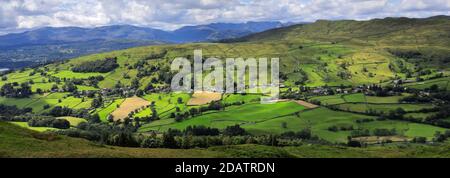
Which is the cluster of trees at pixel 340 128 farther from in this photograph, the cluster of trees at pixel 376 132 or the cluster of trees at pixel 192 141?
the cluster of trees at pixel 192 141

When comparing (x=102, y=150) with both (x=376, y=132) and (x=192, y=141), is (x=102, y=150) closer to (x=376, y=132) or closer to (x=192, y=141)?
(x=192, y=141)

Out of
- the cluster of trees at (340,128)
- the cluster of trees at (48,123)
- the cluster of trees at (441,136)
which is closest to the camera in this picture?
the cluster of trees at (441,136)

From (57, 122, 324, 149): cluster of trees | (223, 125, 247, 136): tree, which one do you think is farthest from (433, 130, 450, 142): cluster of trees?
(223, 125, 247, 136): tree

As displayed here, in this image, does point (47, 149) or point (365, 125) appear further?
point (365, 125)

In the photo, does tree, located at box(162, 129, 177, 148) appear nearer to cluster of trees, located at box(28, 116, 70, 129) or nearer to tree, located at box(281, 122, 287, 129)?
tree, located at box(281, 122, 287, 129)

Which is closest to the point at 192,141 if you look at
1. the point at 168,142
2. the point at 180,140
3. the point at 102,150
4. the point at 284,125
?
the point at 180,140

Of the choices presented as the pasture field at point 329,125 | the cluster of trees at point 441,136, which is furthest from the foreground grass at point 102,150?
the pasture field at point 329,125

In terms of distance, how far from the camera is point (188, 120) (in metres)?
198

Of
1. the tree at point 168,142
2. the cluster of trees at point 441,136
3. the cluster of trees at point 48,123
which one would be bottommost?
the cluster of trees at point 48,123

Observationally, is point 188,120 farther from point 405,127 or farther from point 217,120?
point 405,127

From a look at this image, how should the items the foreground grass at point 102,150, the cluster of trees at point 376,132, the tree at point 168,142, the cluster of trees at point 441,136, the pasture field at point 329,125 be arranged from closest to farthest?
the foreground grass at point 102,150, the tree at point 168,142, the cluster of trees at point 441,136, the cluster of trees at point 376,132, the pasture field at point 329,125

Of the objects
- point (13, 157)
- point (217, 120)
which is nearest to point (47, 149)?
point (13, 157)
